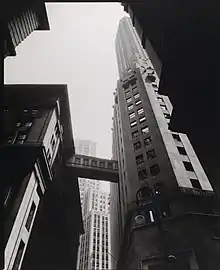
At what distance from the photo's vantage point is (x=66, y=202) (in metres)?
50.0

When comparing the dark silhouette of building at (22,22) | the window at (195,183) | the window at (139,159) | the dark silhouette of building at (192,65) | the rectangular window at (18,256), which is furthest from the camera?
the window at (139,159)

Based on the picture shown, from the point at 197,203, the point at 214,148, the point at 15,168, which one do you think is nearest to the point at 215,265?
the point at 197,203

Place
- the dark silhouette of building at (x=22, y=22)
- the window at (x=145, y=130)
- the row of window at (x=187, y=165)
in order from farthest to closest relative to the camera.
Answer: the window at (x=145, y=130) < the row of window at (x=187, y=165) < the dark silhouette of building at (x=22, y=22)

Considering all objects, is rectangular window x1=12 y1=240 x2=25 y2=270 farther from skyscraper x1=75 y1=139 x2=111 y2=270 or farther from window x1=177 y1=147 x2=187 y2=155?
skyscraper x1=75 y1=139 x2=111 y2=270

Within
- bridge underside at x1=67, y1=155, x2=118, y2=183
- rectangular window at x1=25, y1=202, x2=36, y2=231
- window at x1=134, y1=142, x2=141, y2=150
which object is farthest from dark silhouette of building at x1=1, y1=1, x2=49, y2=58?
bridge underside at x1=67, y1=155, x2=118, y2=183

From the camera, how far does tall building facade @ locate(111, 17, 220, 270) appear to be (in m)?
27.0

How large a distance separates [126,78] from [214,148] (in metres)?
58.7

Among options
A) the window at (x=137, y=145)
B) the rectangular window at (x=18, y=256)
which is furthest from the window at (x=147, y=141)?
the rectangular window at (x=18, y=256)

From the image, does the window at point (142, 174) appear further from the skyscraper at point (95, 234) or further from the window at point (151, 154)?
the skyscraper at point (95, 234)

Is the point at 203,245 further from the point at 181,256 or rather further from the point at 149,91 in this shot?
the point at 149,91

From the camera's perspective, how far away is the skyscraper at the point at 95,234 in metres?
80.5

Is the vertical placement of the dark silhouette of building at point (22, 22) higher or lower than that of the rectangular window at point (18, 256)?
higher

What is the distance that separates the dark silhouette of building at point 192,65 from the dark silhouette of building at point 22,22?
6950 mm

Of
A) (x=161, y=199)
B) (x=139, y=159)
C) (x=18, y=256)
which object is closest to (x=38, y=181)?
(x=18, y=256)
